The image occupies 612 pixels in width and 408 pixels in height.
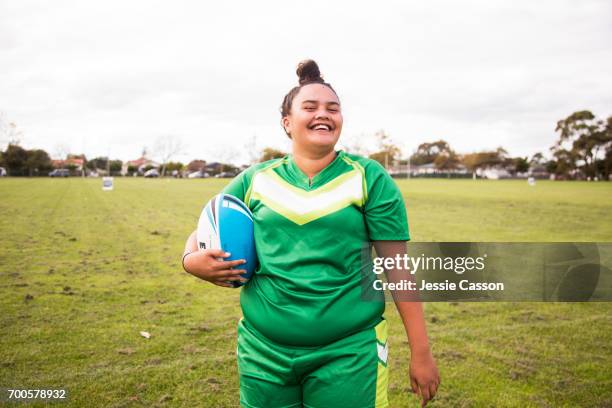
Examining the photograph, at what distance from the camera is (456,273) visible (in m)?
3.32

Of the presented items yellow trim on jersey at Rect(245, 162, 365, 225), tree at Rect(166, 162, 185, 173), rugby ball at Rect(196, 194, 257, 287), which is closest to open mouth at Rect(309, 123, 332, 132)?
yellow trim on jersey at Rect(245, 162, 365, 225)

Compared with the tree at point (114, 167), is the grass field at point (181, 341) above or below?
below

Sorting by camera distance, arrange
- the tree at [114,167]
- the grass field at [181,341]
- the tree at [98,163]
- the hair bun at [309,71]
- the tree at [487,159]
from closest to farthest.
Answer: the hair bun at [309,71] < the grass field at [181,341] < the tree at [114,167] < the tree at [98,163] < the tree at [487,159]

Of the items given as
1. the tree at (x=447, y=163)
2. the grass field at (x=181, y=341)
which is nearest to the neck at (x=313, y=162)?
the grass field at (x=181, y=341)

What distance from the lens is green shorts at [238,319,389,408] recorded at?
1904mm

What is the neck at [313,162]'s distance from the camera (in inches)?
84.0

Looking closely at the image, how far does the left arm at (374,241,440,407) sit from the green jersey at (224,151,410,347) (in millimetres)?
64

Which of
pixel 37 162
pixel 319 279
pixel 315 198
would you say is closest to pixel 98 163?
pixel 37 162

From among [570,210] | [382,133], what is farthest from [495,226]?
[382,133]

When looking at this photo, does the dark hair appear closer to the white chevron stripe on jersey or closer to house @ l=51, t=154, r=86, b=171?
the white chevron stripe on jersey

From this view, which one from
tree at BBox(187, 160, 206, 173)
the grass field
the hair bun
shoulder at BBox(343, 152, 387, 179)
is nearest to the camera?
shoulder at BBox(343, 152, 387, 179)

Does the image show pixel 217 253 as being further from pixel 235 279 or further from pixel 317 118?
pixel 317 118

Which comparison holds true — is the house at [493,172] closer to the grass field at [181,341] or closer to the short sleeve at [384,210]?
the grass field at [181,341]

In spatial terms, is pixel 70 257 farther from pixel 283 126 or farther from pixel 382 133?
pixel 382 133
